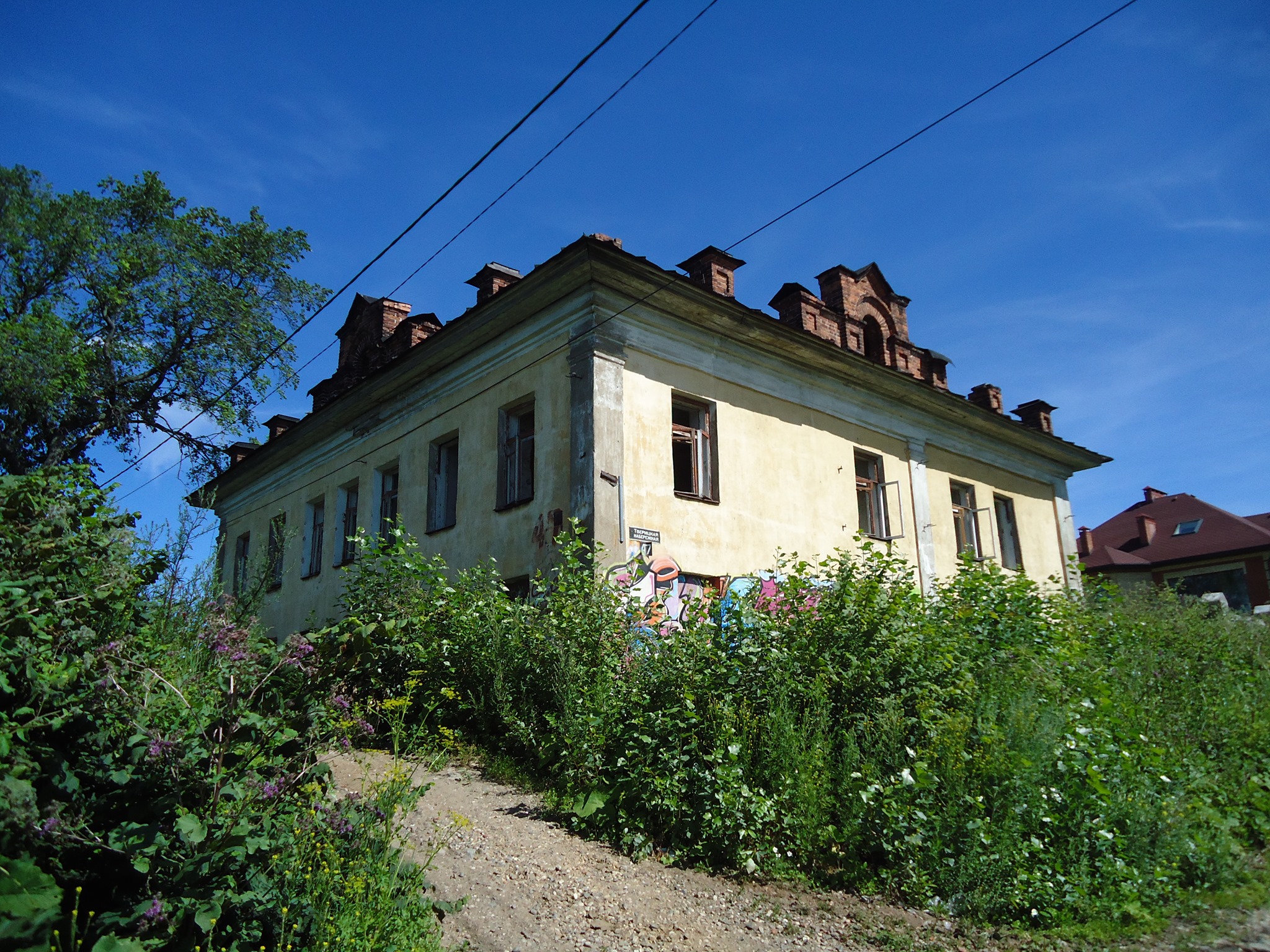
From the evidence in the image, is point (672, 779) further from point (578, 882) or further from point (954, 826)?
point (954, 826)

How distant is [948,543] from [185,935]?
15.5m

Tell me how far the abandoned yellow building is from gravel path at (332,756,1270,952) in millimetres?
4127

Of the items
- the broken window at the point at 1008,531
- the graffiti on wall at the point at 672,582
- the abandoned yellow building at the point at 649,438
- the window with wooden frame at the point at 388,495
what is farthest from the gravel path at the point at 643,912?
the broken window at the point at 1008,531

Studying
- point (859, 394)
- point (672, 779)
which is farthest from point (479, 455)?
point (672, 779)

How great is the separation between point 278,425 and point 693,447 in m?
12.7

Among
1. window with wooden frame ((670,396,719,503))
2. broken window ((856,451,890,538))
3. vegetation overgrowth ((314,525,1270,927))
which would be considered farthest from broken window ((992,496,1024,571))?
vegetation overgrowth ((314,525,1270,927))

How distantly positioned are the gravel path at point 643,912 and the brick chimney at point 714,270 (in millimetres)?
9711

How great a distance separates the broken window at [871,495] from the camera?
15.6 m

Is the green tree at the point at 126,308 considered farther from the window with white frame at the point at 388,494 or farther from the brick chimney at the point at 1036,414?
the brick chimney at the point at 1036,414

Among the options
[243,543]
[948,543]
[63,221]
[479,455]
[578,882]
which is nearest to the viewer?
[578,882]

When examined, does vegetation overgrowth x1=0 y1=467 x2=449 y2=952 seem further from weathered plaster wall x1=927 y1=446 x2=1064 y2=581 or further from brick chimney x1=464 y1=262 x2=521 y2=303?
weathered plaster wall x1=927 y1=446 x2=1064 y2=581

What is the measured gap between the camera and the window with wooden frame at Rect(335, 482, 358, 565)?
16.9 meters

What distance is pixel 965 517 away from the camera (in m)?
18.0

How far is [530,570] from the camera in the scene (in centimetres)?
1190
